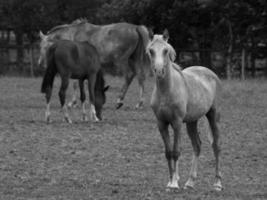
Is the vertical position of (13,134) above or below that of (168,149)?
below

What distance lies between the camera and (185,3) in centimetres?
3662

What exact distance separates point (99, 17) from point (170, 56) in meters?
31.1

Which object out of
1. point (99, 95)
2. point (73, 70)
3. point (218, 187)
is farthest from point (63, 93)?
A: point (218, 187)

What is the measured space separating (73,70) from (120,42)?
5.06 meters

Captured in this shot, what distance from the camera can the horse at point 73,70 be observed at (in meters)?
16.6

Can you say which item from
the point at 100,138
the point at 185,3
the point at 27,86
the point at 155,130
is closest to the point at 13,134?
the point at 100,138

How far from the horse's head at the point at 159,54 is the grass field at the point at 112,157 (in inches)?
52.8

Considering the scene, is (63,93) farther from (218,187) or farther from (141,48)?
(218,187)

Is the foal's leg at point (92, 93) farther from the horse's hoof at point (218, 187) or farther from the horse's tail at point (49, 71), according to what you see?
the horse's hoof at point (218, 187)

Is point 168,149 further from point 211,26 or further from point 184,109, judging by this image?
point 211,26

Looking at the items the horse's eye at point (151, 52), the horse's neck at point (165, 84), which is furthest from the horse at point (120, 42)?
the horse's eye at point (151, 52)

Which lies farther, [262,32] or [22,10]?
[22,10]

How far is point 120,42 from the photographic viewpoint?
71.9 ft

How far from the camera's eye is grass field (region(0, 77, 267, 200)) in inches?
370
